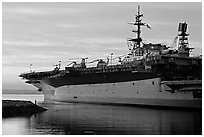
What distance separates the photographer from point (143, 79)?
3312 cm

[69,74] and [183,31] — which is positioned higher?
[183,31]

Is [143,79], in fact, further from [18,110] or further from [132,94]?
[18,110]

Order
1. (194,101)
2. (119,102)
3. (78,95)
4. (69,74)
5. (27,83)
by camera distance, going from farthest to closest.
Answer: (27,83)
(78,95)
(69,74)
(119,102)
(194,101)

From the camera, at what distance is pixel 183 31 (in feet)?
122

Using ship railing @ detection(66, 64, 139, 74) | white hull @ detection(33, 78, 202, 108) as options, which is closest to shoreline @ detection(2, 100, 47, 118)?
ship railing @ detection(66, 64, 139, 74)

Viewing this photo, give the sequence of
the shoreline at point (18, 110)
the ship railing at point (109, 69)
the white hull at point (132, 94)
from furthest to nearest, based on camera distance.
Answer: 1. the ship railing at point (109, 69)
2. the white hull at point (132, 94)
3. the shoreline at point (18, 110)

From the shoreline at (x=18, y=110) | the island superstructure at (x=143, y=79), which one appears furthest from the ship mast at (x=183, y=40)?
the shoreline at (x=18, y=110)

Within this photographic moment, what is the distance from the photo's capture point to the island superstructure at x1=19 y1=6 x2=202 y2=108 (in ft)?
102

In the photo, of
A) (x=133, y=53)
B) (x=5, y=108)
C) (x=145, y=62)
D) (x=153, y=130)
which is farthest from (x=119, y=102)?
(x=153, y=130)

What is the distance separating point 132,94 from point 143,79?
2.10 meters

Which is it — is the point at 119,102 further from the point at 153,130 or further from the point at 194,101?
the point at 153,130

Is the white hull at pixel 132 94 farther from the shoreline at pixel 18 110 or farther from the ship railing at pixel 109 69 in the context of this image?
the shoreline at pixel 18 110

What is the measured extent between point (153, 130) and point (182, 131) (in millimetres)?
1467

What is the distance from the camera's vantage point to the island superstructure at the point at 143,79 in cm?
3106
